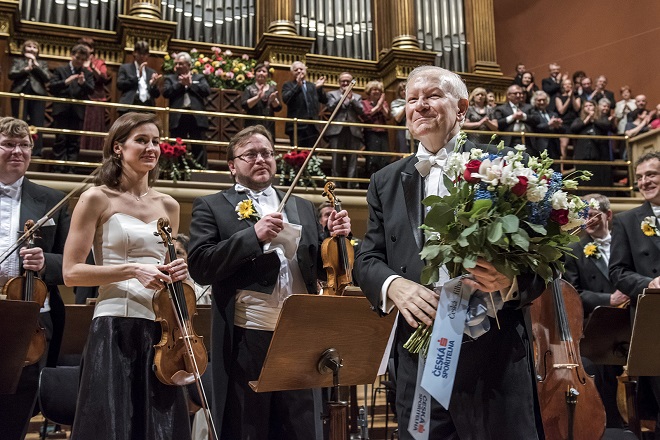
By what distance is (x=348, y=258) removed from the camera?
3006 mm

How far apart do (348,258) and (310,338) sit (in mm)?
627

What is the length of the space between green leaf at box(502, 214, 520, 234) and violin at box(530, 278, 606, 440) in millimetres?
Result: 1750

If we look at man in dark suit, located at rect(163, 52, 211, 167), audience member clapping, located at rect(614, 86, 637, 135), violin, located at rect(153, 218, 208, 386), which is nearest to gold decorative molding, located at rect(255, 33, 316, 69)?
man in dark suit, located at rect(163, 52, 211, 167)

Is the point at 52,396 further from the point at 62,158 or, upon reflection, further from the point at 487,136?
the point at 487,136

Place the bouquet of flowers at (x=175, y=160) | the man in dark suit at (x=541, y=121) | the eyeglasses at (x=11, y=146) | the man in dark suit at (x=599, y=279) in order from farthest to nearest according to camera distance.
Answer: the man in dark suit at (x=541, y=121)
the bouquet of flowers at (x=175, y=160)
the man in dark suit at (x=599, y=279)
the eyeglasses at (x=11, y=146)

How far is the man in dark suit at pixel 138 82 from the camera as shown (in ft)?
25.5

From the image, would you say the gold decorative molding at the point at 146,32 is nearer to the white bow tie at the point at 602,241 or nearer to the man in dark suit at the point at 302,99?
the man in dark suit at the point at 302,99

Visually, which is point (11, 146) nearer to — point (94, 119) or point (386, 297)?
point (386, 297)

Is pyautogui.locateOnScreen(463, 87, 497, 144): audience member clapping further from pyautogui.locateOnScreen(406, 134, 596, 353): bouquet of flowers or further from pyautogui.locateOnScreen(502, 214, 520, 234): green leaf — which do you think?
pyautogui.locateOnScreen(502, 214, 520, 234): green leaf

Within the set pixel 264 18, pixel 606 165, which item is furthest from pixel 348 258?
pixel 264 18

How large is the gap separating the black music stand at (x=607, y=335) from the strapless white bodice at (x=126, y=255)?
2.50 m

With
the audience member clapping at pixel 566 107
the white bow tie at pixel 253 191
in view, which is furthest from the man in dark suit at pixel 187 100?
the white bow tie at pixel 253 191

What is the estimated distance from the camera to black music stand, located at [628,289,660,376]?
3.38 metres

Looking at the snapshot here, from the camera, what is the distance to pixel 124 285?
262 centimetres
